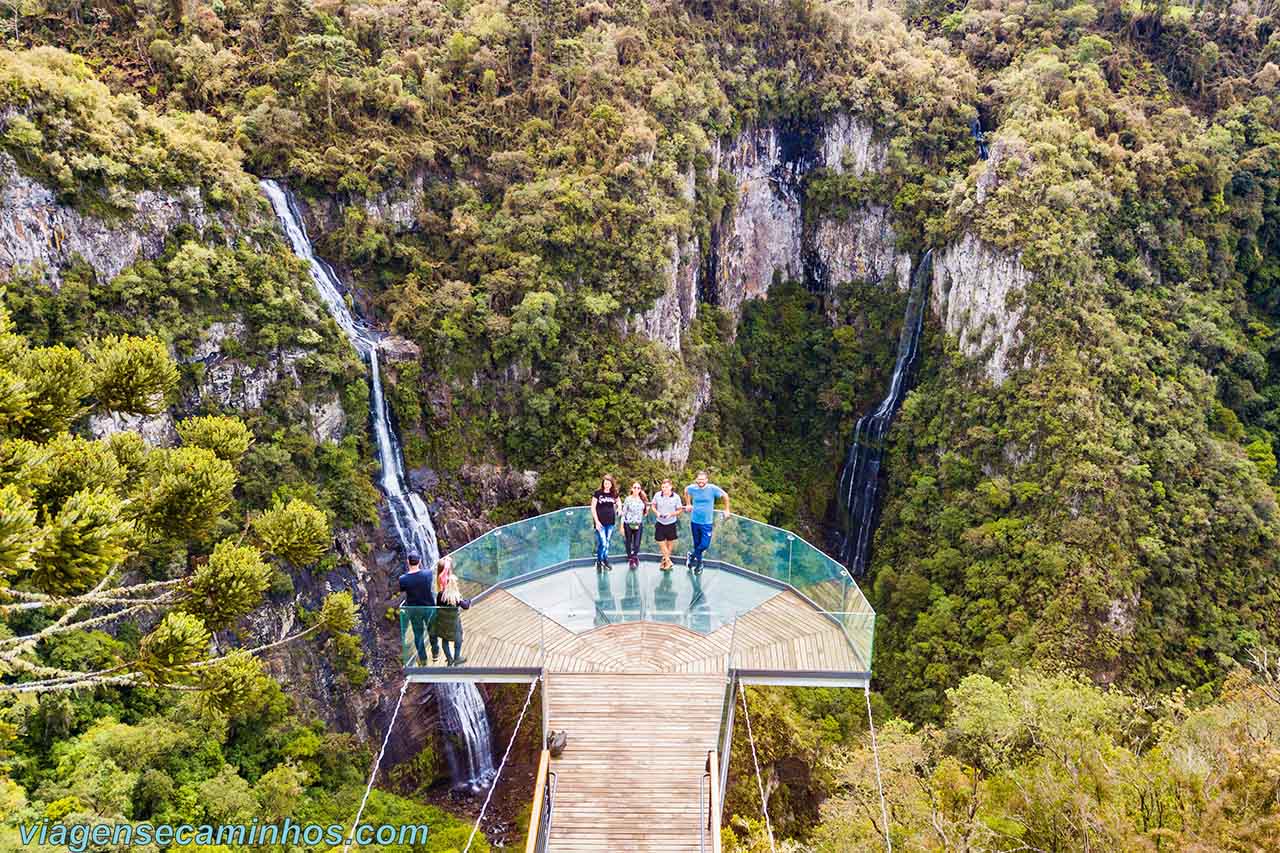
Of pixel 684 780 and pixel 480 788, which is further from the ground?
pixel 684 780

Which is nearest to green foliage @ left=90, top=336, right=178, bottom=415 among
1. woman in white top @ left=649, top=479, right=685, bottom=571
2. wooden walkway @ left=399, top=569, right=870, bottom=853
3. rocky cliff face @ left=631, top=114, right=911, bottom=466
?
wooden walkway @ left=399, top=569, right=870, bottom=853

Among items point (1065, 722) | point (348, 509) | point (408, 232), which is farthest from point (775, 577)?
point (408, 232)

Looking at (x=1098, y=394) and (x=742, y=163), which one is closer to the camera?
(x=1098, y=394)

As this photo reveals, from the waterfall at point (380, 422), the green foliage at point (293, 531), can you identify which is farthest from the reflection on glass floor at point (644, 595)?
the waterfall at point (380, 422)

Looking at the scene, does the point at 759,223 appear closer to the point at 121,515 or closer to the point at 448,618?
the point at 448,618

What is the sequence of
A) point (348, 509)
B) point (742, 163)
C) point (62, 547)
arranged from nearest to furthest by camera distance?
1. point (62, 547)
2. point (348, 509)
3. point (742, 163)

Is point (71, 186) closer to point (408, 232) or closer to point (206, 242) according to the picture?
point (206, 242)

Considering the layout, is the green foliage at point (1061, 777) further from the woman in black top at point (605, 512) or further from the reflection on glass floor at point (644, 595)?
the woman in black top at point (605, 512)
